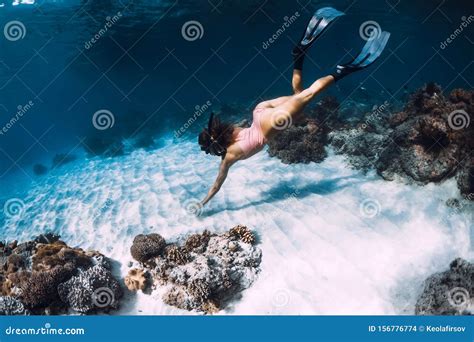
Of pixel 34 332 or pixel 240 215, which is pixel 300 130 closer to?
pixel 240 215

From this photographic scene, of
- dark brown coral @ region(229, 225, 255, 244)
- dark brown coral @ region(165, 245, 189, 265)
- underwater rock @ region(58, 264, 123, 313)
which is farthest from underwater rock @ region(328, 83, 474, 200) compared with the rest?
underwater rock @ region(58, 264, 123, 313)

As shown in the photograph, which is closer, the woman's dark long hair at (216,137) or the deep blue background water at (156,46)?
the woman's dark long hair at (216,137)

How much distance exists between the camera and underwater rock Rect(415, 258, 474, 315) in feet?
15.1

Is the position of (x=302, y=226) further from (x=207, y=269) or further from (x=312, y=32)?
(x=312, y=32)

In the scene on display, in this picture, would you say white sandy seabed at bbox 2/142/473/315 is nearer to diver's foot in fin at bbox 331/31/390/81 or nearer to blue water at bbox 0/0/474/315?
blue water at bbox 0/0/474/315

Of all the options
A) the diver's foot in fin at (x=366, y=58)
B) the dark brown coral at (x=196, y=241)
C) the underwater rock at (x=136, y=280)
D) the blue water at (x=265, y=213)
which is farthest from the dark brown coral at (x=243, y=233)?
the diver's foot in fin at (x=366, y=58)

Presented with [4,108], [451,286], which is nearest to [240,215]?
[451,286]

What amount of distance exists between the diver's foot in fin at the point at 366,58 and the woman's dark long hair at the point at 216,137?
2.37 m

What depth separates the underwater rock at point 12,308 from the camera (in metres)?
5.57

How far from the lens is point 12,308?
5.59 meters

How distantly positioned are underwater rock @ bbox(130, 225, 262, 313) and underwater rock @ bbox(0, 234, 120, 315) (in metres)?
0.98

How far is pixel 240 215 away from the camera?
696cm

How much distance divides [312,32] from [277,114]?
2187 mm

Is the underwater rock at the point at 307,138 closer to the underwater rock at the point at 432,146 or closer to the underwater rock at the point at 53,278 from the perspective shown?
the underwater rock at the point at 432,146
